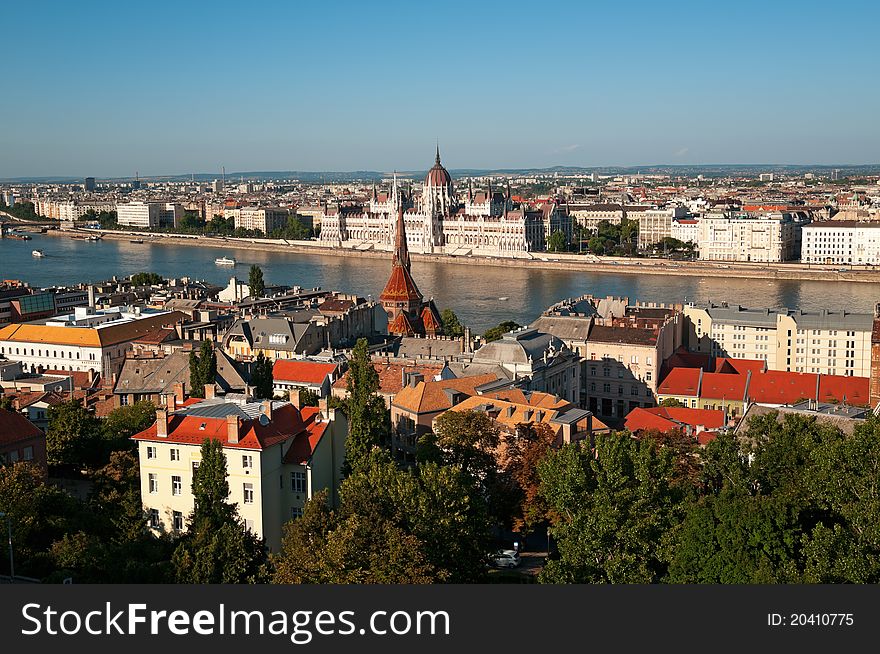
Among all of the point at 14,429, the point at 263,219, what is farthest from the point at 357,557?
the point at 263,219

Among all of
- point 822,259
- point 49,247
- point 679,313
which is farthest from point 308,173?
point 679,313

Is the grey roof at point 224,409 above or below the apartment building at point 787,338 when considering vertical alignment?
above

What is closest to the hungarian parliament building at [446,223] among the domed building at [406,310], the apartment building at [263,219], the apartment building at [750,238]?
the apartment building at [263,219]

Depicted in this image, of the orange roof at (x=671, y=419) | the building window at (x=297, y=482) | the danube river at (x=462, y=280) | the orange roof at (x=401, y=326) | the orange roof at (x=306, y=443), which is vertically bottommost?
the danube river at (x=462, y=280)

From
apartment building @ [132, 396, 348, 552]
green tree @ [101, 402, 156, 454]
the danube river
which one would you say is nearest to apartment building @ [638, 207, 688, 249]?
the danube river

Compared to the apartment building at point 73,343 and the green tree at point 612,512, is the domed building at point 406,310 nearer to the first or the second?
the apartment building at point 73,343

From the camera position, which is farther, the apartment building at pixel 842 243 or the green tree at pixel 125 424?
the apartment building at pixel 842 243

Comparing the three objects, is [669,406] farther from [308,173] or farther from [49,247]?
[308,173]
